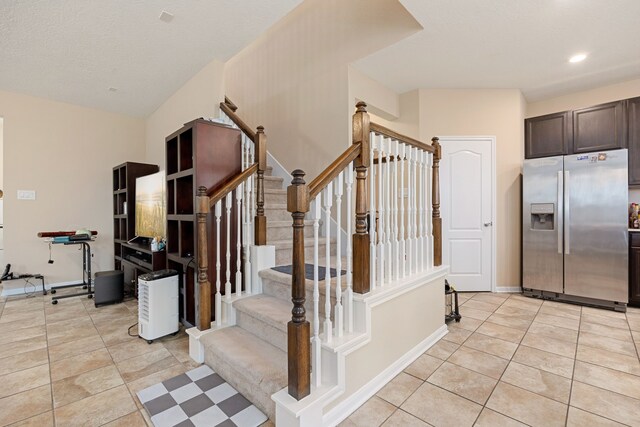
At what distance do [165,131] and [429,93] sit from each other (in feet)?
13.1

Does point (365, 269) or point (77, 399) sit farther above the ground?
point (365, 269)

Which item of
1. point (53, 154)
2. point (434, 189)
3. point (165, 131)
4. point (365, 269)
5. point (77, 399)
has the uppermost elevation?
point (165, 131)

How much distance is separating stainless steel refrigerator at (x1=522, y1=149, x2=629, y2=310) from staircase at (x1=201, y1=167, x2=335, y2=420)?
10.8ft

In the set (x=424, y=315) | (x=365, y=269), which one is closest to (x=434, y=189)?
(x=424, y=315)

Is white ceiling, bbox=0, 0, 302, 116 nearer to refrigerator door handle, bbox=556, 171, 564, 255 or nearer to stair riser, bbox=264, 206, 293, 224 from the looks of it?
stair riser, bbox=264, 206, 293, 224

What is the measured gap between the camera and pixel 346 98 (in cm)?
349

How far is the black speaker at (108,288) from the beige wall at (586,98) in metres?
6.20

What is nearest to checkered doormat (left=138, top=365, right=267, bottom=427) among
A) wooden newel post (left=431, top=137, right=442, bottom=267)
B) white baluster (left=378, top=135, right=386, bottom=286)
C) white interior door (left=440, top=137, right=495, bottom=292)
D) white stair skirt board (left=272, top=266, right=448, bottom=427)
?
white stair skirt board (left=272, top=266, right=448, bottom=427)

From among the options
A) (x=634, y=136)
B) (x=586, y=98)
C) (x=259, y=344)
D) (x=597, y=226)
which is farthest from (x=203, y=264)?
(x=586, y=98)

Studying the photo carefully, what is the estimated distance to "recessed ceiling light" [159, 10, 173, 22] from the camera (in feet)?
8.57

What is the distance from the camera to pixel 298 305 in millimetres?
1499

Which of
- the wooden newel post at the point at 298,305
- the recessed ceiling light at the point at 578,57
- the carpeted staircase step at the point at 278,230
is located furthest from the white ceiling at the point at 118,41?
the recessed ceiling light at the point at 578,57

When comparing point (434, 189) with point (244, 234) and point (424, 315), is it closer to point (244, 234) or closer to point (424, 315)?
point (424, 315)

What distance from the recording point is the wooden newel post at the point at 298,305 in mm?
1479
